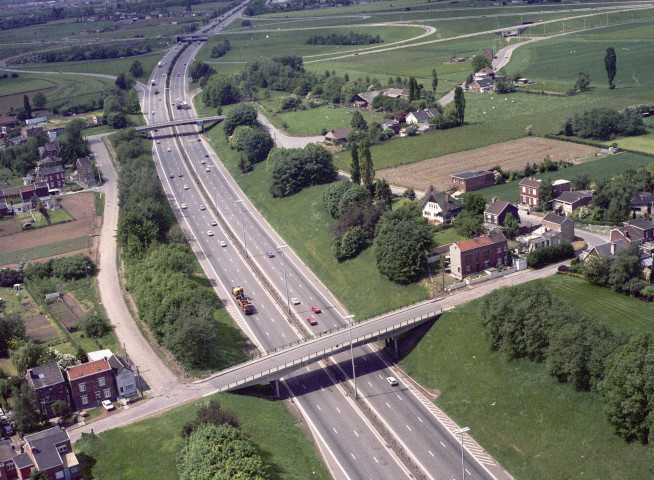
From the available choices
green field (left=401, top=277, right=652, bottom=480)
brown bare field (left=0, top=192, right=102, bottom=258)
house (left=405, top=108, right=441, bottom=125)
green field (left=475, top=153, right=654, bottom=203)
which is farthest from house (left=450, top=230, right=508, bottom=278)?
house (left=405, top=108, right=441, bottom=125)

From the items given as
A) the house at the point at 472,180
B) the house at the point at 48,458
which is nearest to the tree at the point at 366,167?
the house at the point at 472,180

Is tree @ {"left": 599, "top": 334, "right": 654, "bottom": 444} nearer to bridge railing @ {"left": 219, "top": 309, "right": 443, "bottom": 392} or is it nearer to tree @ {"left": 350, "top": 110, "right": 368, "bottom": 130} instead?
bridge railing @ {"left": 219, "top": 309, "right": 443, "bottom": 392}

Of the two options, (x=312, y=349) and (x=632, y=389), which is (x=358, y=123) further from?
(x=632, y=389)

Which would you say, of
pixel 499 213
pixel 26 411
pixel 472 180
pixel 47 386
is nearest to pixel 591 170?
pixel 472 180

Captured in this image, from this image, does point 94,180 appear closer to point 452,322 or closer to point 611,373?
point 452,322

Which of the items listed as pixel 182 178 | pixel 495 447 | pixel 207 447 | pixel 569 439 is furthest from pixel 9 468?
pixel 182 178
